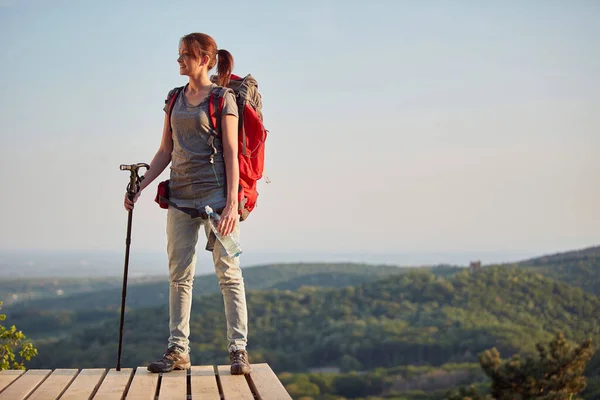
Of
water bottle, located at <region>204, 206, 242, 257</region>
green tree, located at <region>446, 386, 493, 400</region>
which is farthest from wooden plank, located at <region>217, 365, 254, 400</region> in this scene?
green tree, located at <region>446, 386, 493, 400</region>

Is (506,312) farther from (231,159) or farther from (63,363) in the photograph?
(231,159)

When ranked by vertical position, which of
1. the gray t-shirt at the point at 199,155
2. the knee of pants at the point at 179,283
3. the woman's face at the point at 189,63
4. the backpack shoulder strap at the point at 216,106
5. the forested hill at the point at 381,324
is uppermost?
the woman's face at the point at 189,63

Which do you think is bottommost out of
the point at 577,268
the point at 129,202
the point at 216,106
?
the point at 577,268

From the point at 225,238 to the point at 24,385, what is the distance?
1044 millimetres

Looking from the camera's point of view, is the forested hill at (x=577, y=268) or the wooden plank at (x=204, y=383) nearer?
the wooden plank at (x=204, y=383)

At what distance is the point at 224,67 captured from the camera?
3.72 metres

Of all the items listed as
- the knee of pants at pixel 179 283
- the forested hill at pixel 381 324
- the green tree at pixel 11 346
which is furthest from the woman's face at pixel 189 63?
the forested hill at pixel 381 324

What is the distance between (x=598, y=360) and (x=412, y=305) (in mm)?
20693

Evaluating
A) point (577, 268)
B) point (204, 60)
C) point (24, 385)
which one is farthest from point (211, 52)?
point (577, 268)

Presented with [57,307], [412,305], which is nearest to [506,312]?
[412,305]

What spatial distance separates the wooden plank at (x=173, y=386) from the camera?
3.12m

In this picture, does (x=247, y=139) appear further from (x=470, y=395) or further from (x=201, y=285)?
(x=201, y=285)

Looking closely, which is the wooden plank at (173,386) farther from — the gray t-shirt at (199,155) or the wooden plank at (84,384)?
the gray t-shirt at (199,155)

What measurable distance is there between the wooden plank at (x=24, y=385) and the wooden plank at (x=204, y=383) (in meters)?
0.66
